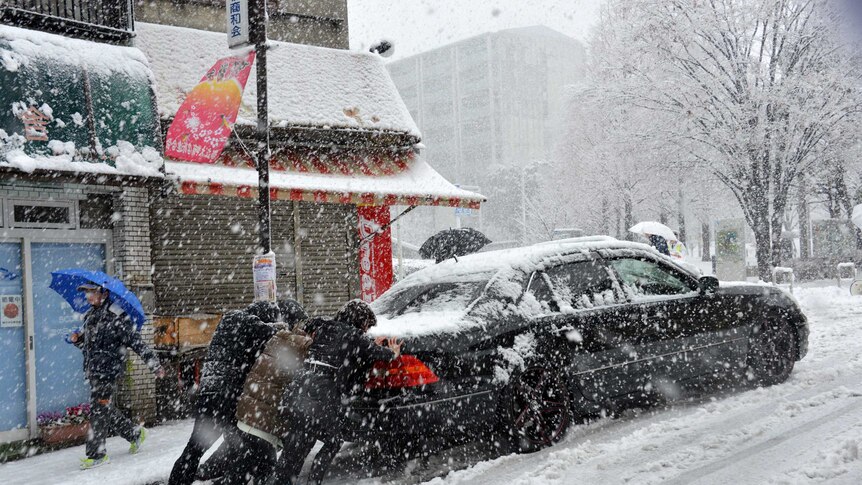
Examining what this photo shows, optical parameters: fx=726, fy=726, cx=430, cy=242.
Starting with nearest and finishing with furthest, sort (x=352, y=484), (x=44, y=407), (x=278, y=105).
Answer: (x=352, y=484) → (x=44, y=407) → (x=278, y=105)

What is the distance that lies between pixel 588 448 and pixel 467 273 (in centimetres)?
175

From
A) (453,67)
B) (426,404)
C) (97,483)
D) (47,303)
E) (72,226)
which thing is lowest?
(97,483)

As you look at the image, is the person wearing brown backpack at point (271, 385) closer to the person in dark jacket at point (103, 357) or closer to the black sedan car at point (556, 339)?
the black sedan car at point (556, 339)

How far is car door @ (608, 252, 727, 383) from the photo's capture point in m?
6.57

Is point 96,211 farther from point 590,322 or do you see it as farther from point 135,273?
point 590,322

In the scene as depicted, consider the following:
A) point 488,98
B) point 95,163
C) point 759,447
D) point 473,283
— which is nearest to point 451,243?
point 473,283

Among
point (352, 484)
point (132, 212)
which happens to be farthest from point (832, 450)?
point (132, 212)

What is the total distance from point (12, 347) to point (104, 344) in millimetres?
2260

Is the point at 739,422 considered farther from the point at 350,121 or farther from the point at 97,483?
the point at 350,121

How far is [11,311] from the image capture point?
827 cm

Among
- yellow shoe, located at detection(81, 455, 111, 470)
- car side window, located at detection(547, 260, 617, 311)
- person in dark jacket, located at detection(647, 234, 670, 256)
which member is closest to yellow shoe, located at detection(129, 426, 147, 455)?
yellow shoe, located at detection(81, 455, 111, 470)

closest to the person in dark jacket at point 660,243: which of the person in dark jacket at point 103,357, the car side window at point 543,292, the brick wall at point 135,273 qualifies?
→ the car side window at point 543,292

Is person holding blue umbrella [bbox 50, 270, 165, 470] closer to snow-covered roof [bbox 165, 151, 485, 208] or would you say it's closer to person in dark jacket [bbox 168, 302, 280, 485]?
person in dark jacket [bbox 168, 302, 280, 485]

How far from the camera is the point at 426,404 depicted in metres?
5.14
